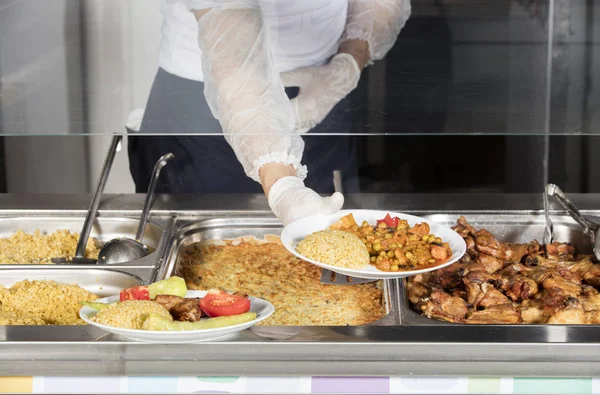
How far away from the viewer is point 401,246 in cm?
165

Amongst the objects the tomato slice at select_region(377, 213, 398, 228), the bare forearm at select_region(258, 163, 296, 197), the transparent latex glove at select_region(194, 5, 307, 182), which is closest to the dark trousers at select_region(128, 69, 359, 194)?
the bare forearm at select_region(258, 163, 296, 197)

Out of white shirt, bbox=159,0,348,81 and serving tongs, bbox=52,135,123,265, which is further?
serving tongs, bbox=52,135,123,265

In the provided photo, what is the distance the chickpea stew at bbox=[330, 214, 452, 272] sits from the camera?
1610 mm

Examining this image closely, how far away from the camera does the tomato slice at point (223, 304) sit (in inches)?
55.4

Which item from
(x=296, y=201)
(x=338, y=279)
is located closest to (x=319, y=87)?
(x=296, y=201)

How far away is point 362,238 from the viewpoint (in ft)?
5.64

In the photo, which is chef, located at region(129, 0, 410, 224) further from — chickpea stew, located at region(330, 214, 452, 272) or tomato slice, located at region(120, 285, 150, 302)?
tomato slice, located at region(120, 285, 150, 302)

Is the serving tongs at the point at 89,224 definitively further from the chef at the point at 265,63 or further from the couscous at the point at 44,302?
the chef at the point at 265,63

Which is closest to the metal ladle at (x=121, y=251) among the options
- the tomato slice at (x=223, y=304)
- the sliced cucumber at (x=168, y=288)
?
the sliced cucumber at (x=168, y=288)

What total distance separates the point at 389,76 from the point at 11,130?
0.75 meters

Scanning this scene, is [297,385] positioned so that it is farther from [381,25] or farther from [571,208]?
[571,208]

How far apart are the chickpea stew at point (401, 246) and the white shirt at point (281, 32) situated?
40 cm

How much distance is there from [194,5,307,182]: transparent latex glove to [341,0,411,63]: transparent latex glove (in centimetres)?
20

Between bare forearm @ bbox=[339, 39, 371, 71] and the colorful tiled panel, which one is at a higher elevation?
bare forearm @ bbox=[339, 39, 371, 71]
